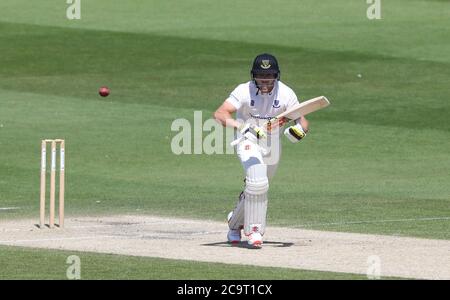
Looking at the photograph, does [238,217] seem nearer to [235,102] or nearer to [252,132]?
[252,132]

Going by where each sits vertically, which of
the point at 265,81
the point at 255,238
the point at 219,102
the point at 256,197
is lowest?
the point at 255,238

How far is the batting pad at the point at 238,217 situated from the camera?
15.3m

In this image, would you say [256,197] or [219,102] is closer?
[256,197]

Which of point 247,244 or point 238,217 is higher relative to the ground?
point 238,217

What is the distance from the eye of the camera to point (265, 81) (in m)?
15.1

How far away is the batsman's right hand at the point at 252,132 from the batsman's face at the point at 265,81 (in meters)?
0.44

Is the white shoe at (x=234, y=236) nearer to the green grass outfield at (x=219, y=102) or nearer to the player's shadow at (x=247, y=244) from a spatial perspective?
the player's shadow at (x=247, y=244)

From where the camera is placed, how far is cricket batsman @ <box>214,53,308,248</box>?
14.9m

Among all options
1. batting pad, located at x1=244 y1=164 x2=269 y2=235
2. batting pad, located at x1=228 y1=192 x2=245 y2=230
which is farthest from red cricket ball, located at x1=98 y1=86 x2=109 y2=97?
batting pad, located at x1=244 y1=164 x2=269 y2=235

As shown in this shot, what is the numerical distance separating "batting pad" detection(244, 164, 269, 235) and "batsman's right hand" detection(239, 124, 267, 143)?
0.30 m

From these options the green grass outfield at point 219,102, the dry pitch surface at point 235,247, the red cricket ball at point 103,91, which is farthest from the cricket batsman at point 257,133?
the red cricket ball at point 103,91

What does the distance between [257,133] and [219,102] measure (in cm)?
1434

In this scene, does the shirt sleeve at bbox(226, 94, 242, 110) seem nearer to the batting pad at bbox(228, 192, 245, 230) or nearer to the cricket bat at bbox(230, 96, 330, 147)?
the cricket bat at bbox(230, 96, 330, 147)

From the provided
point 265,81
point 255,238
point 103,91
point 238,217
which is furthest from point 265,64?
point 103,91
